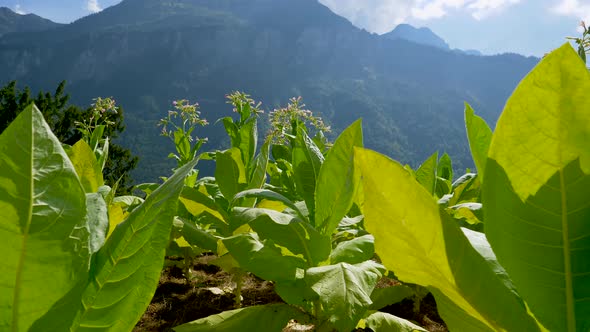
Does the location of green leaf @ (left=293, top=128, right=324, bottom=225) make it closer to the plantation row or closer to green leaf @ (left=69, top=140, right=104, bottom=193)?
green leaf @ (left=69, top=140, right=104, bottom=193)

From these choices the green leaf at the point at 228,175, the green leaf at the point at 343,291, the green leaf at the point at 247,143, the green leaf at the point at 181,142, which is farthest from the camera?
the green leaf at the point at 181,142

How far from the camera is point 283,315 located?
144 cm

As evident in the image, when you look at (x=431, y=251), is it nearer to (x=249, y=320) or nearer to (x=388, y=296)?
(x=249, y=320)

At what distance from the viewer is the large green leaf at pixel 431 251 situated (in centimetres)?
59

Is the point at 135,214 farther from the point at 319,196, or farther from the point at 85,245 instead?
the point at 319,196

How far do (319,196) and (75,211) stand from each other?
1174 mm

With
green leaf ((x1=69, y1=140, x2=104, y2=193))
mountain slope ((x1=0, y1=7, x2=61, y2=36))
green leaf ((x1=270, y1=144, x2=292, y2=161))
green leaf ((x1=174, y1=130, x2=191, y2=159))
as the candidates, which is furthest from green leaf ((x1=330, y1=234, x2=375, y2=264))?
mountain slope ((x1=0, y1=7, x2=61, y2=36))

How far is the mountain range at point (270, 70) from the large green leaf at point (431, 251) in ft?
278

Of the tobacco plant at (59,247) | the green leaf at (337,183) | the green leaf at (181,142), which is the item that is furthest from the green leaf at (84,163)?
the green leaf at (181,142)

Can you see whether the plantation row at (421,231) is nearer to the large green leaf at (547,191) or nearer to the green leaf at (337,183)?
the large green leaf at (547,191)

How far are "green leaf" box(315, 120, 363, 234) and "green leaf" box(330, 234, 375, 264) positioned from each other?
0.13m

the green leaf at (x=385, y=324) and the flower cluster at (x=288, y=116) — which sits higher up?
the flower cluster at (x=288, y=116)

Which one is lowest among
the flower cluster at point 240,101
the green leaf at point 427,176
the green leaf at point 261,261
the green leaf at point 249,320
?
the green leaf at point 249,320

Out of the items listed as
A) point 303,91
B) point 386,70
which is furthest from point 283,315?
point 386,70
